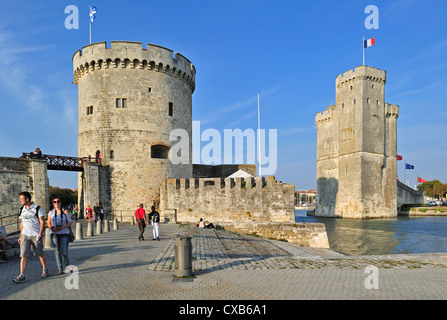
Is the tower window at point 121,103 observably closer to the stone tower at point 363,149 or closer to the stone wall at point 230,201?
the stone wall at point 230,201

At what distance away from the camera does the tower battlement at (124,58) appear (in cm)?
2320

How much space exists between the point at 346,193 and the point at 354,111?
45.7ft

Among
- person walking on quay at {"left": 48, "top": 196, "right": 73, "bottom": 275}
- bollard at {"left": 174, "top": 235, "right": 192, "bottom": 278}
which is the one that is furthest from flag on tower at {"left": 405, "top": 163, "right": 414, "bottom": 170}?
person walking on quay at {"left": 48, "top": 196, "right": 73, "bottom": 275}

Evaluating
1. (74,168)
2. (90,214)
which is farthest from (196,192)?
(74,168)

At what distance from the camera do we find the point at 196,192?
21.9m

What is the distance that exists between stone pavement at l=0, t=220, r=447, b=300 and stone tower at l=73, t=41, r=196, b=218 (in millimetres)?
14627

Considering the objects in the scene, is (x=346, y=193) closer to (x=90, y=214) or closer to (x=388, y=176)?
(x=388, y=176)

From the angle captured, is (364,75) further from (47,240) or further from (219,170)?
(47,240)

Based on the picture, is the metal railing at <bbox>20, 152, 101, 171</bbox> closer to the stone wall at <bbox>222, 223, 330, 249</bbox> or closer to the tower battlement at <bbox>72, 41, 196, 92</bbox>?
the tower battlement at <bbox>72, 41, 196, 92</bbox>

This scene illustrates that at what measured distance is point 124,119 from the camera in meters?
23.4

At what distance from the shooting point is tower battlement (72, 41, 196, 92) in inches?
914

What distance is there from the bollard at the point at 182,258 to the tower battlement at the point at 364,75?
49.8 m

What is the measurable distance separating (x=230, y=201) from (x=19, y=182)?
14.3 metres
